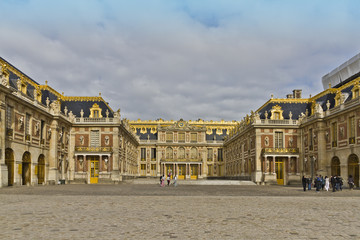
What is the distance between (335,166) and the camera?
41.5 metres

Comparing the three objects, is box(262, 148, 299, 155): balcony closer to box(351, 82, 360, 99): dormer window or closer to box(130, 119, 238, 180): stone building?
box(351, 82, 360, 99): dormer window

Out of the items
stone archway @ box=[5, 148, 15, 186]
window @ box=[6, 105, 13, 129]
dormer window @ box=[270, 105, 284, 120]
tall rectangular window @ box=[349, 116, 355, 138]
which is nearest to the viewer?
window @ box=[6, 105, 13, 129]

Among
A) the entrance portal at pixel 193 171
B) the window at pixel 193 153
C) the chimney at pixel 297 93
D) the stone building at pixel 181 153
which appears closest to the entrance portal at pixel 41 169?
the chimney at pixel 297 93

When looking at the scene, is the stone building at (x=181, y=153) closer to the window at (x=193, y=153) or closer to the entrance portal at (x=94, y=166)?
the window at (x=193, y=153)

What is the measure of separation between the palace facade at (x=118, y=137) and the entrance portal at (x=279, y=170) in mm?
112

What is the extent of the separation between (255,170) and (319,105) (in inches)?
474

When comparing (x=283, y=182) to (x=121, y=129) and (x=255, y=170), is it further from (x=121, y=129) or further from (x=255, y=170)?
(x=121, y=129)

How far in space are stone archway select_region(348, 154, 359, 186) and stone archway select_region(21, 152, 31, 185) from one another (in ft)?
102

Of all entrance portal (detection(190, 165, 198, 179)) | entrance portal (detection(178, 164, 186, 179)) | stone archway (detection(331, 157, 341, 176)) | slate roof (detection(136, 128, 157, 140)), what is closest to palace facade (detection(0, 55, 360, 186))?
stone archway (detection(331, 157, 341, 176))

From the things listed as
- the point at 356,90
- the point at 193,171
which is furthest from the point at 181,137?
the point at 356,90

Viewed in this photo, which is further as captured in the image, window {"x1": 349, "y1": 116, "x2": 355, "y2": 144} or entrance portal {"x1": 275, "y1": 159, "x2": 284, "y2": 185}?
entrance portal {"x1": 275, "y1": 159, "x2": 284, "y2": 185}

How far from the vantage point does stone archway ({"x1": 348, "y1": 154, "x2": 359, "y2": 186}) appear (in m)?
36.8

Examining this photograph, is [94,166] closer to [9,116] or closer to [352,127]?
Result: [9,116]

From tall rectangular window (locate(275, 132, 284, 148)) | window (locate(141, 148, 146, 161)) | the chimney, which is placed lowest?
window (locate(141, 148, 146, 161))
